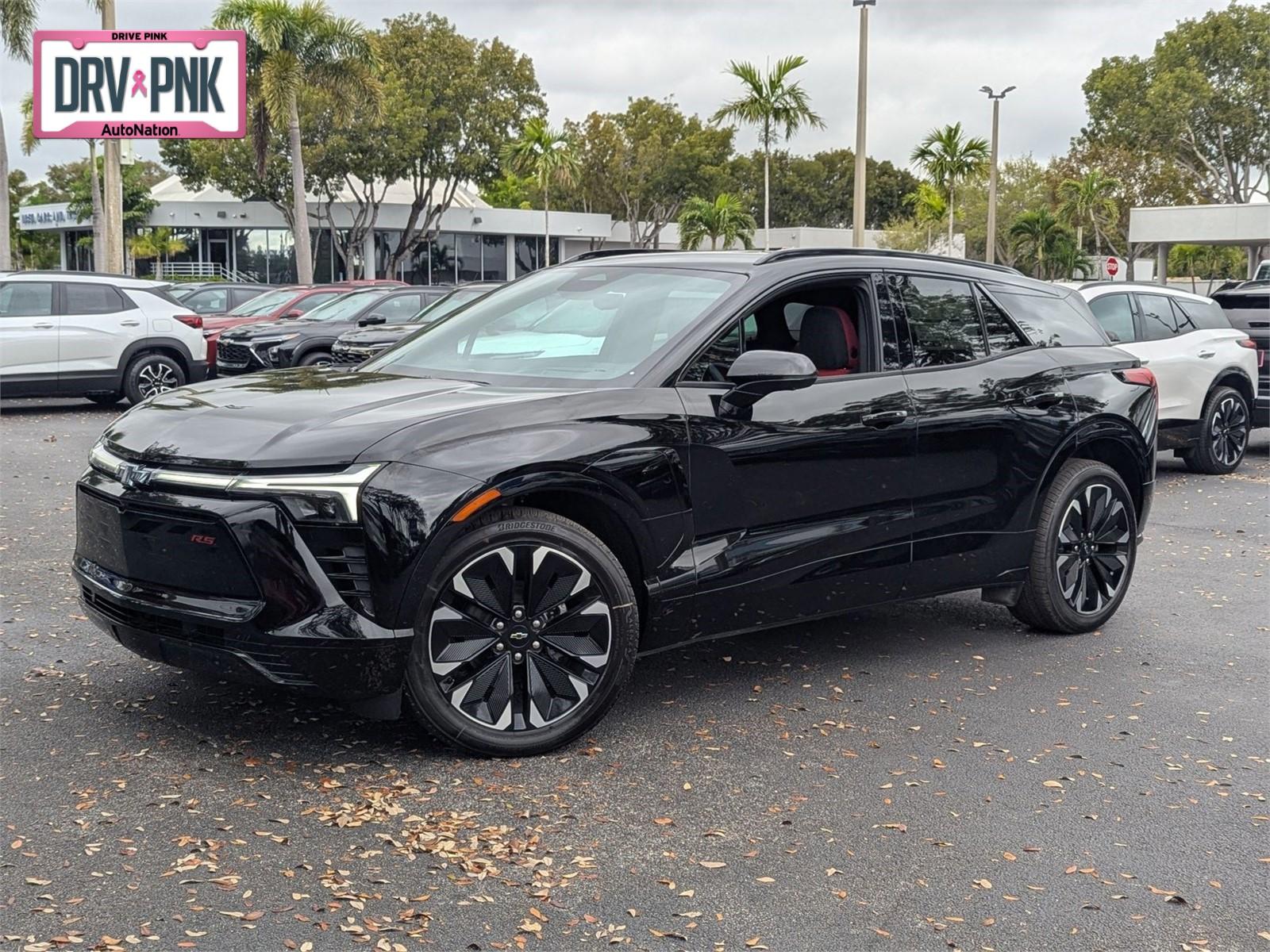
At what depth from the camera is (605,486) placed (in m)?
4.88

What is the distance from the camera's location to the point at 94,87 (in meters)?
27.1

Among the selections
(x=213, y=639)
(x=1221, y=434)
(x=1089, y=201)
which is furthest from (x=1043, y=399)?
(x=1089, y=201)

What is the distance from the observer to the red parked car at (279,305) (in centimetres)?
2177

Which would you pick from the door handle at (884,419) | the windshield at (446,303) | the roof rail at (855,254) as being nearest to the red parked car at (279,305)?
the windshield at (446,303)

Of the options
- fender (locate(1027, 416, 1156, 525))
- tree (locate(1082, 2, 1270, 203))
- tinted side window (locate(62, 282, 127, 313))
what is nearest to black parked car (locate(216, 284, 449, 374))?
tinted side window (locate(62, 282, 127, 313))

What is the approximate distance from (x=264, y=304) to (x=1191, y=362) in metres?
15.4

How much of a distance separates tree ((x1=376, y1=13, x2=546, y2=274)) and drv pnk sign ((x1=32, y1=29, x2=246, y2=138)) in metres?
24.0

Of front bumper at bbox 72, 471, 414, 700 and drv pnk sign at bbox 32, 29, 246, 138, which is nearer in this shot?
front bumper at bbox 72, 471, 414, 700

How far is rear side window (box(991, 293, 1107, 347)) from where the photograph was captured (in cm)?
669

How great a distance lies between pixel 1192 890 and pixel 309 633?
2657 millimetres

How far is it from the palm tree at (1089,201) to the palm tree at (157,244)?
3948 cm

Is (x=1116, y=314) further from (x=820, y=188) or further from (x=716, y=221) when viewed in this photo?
(x=820, y=188)

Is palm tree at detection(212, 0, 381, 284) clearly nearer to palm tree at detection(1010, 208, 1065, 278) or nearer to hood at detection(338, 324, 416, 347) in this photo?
hood at detection(338, 324, 416, 347)

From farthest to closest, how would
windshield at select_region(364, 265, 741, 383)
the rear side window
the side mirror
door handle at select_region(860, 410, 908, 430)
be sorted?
1. the rear side window
2. door handle at select_region(860, 410, 908, 430)
3. windshield at select_region(364, 265, 741, 383)
4. the side mirror
